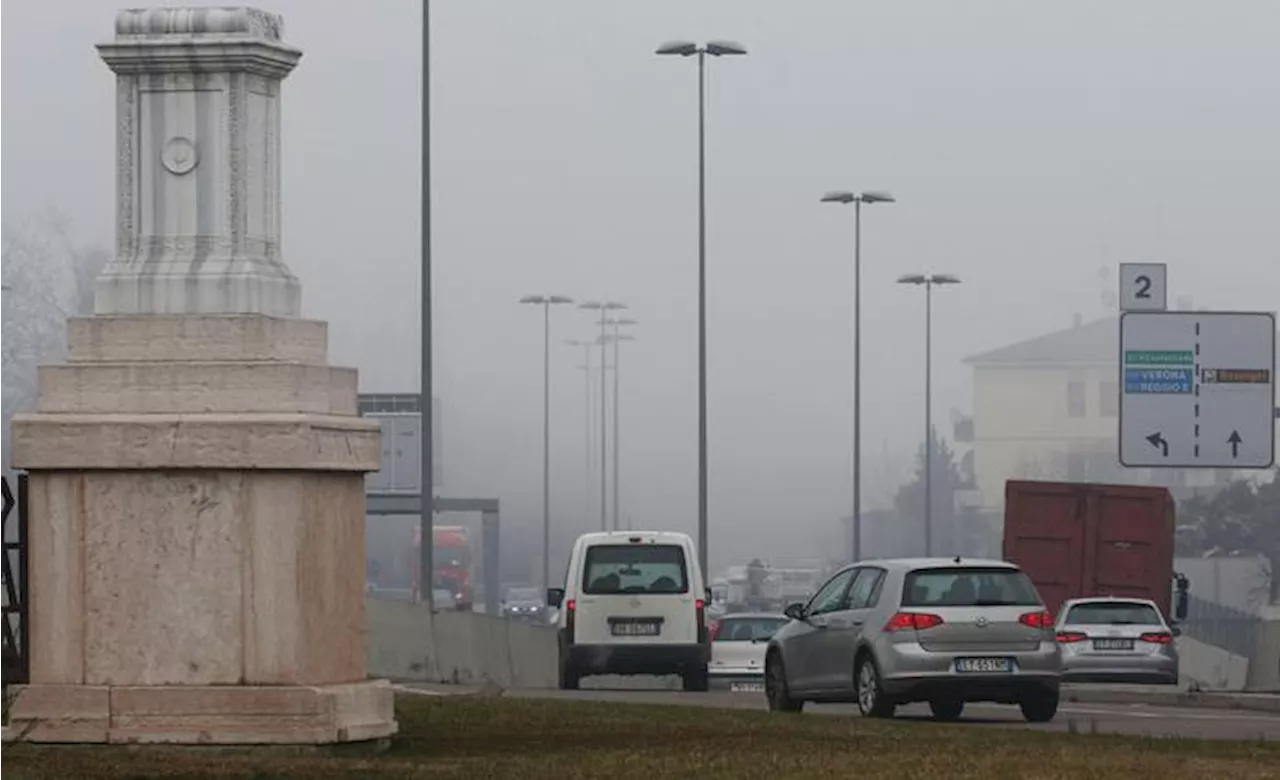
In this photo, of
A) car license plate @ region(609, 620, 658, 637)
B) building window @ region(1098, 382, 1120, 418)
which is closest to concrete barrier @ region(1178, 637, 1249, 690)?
car license plate @ region(609, 620, 658, 637)

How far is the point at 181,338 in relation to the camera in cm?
1603

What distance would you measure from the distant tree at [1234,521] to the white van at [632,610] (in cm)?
8501

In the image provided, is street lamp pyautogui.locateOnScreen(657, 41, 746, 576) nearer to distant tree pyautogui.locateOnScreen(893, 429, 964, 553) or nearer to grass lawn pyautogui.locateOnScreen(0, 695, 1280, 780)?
grass lawn pyautogui.locateOnScreen(0, 695, 1280, 780)

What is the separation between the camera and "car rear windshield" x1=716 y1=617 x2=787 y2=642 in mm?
43938

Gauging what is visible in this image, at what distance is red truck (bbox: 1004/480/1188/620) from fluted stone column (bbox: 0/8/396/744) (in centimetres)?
3286

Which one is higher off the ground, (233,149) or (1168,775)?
(233,149)

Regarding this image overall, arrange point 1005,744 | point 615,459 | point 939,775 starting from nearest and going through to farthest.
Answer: point 939,775, point 1005,744, point 615,459

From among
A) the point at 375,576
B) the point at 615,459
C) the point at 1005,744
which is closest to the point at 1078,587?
the point at 1005,744

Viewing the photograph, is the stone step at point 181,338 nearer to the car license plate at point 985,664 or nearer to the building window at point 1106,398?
the car license plate at point 985,664

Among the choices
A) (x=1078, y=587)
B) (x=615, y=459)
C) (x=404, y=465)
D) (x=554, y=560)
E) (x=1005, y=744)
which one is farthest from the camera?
(x=554, y=560)

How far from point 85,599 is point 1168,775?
17.0ft

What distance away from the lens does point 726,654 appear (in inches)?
1704

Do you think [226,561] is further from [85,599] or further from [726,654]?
[726,654]

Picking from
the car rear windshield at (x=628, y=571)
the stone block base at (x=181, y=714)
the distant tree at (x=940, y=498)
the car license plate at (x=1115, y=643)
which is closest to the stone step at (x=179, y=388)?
the stone block base at (x=181, y=714)
